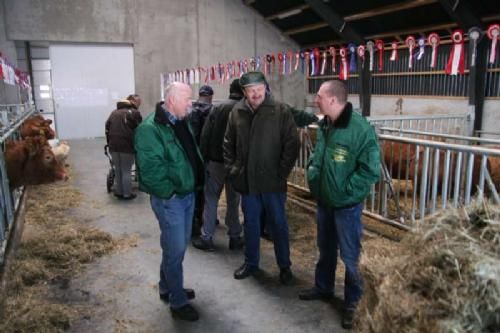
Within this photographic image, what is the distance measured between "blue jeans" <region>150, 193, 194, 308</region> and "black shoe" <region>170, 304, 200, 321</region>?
28mm

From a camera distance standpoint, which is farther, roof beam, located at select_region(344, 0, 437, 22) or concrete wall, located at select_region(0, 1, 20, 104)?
concrete wall, located at select_region(0, 1, 20, 104)

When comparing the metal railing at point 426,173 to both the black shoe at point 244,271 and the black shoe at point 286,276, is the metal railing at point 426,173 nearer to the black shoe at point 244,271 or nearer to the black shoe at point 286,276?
the black shoe at point 286,276

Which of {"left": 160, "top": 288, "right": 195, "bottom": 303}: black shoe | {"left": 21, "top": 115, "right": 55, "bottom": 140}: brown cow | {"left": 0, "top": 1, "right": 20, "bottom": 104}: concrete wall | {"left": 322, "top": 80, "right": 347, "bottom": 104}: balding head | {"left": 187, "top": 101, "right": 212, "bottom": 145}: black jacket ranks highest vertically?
{"left": 0, "top": 1, "right": 20, "bottom": 104}: concrete wall

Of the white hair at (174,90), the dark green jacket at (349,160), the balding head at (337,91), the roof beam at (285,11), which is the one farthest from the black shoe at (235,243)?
the roof beam at (285,11)

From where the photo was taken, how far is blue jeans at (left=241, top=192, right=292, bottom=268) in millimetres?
3318

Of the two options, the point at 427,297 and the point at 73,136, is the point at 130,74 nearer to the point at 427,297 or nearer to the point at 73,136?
the point at 73,136

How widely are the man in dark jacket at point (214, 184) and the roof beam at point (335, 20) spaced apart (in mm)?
8431

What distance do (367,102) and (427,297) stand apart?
11334mm

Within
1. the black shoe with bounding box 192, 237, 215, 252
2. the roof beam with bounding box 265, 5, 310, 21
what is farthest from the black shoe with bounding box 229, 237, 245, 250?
the roof beam with bounding box 265, 5, 310, 21

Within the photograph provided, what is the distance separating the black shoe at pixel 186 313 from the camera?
9.40 feet

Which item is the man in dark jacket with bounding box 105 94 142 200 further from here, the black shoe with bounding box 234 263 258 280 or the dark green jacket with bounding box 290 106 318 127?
the black shoe with bounding box 234 263 258 280

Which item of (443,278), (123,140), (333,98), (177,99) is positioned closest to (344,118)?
(333,98)

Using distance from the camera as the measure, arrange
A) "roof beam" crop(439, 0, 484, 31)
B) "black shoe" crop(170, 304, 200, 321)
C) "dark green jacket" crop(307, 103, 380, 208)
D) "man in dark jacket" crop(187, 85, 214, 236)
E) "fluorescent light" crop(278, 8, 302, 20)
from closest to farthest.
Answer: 1. "dark green jacket" crop(307, 103, 380, 208)
2. "black shoe" crop(170, 304, 200, 321)
3. "man in dark jacket" crop(187, 85, 214, 236)
4. "roof beam" crop(439, 0, 484, 31)
5. "fluorescent light" crop(278, 8, 302, 20)

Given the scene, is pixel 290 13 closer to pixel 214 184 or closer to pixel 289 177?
pixel 289 177
